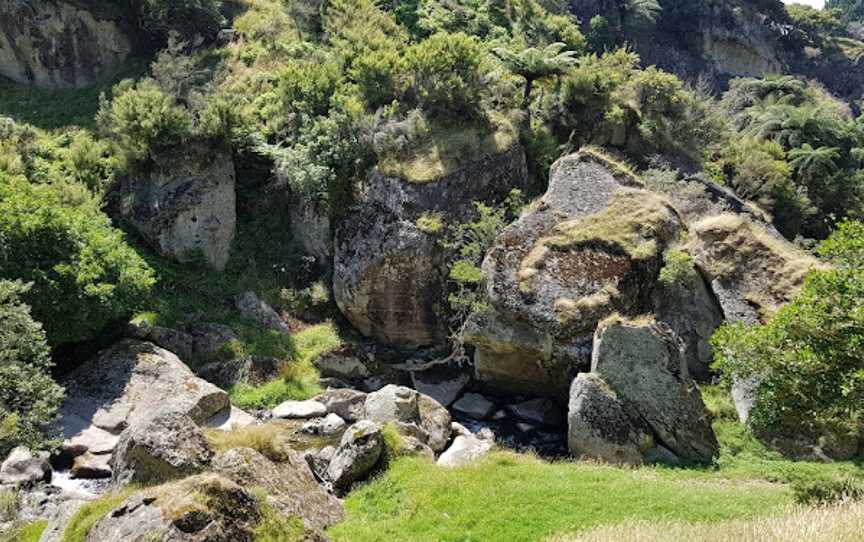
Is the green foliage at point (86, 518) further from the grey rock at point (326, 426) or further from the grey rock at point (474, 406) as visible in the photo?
the grey rock at point (474, 406)

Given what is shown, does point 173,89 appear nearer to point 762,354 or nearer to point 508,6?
point 508,6

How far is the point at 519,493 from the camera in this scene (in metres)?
13.3

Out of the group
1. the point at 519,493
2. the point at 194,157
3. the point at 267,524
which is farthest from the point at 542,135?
the point at 267,524

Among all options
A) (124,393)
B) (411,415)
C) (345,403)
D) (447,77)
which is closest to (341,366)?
(345,403)

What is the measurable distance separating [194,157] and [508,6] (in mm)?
23857

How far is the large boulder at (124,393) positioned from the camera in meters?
19.1

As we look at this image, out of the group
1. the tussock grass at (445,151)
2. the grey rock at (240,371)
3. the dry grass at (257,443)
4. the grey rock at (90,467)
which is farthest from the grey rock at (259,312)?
the dry grass at (257,443)

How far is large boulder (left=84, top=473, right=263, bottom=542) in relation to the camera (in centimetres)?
842

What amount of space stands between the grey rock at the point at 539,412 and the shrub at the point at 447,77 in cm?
1231

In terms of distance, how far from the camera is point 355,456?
1522cm

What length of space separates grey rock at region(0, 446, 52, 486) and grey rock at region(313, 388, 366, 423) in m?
7.71

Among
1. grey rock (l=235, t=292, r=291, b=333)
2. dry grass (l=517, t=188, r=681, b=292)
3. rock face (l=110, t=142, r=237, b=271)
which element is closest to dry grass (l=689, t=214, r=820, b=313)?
dry grass (l=517, t=188, r=681, b=292)

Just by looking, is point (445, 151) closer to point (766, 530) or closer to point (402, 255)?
point (402, 255)

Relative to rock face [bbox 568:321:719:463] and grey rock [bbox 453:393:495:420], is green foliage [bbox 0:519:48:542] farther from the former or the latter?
grey rock [bbox 453:393:495:420]
